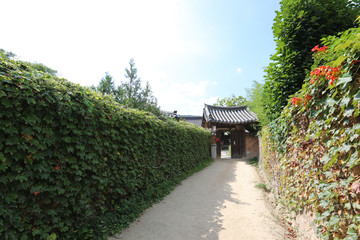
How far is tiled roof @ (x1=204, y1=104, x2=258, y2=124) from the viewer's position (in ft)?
46.1

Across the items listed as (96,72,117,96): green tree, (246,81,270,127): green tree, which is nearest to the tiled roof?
(246,81,270,127): green tree

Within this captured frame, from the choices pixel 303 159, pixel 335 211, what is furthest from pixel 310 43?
pixel 335 211

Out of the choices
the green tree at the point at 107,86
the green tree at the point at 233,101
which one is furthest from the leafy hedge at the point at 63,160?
the green tree at the point at 233,101

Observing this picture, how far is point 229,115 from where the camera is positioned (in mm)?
15734

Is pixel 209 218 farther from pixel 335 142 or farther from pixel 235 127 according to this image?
pixel 235 127

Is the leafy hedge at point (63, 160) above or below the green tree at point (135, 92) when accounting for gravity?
below

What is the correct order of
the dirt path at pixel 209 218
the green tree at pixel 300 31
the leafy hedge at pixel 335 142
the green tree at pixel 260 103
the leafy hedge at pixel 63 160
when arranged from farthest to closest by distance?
1. the green tree at pixel 260 103
2. the green tree at pixel 300 31
3. the dirt path at pixel 209 218
4. the leafy hedge at pixel 63 160
5. the leafy hedge at pixel 335 142

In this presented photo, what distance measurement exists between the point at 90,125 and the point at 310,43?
5.04 metres

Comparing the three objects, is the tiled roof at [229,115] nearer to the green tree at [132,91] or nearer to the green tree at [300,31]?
the green tree at [132,91]

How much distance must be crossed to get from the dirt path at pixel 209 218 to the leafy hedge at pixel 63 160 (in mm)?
457

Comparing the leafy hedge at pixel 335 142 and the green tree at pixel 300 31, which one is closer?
the leafy hedge at pixel 335 142

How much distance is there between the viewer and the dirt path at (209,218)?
3.27 meters

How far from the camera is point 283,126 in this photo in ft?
12.9

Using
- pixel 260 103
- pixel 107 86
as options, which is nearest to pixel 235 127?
pixel 260 103
